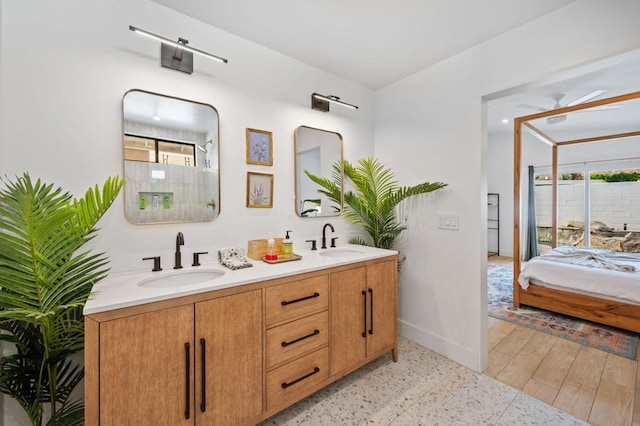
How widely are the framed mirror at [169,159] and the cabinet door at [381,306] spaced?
1.29 metres

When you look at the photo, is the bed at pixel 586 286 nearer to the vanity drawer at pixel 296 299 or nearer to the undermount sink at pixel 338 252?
the undermount sink at pixel 338 252

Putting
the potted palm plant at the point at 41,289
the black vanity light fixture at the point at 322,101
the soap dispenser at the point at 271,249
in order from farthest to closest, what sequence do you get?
1. the black vanity light fixture at the point at 322,101
2. the soap dispenser at the point at 271,249
3. the potted palm plant at the point at 41,289

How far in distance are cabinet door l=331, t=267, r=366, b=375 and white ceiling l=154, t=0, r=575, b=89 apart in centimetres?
177

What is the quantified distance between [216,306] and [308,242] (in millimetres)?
1161

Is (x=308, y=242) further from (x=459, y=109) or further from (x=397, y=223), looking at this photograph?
(x=459, y=109)

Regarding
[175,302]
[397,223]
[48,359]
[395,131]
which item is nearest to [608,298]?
[397,223]

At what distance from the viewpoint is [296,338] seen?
161 centimetres

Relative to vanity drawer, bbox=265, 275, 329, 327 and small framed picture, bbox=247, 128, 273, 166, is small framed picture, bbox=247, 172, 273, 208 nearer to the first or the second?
small framed picture, bbox=247, 128, 273, 166

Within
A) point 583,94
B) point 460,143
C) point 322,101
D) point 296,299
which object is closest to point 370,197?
point 460,143

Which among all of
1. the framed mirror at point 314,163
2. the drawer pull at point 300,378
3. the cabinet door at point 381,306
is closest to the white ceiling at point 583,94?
the framed mirror at point 314,163

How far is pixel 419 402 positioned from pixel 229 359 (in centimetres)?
130

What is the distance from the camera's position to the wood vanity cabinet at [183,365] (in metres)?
1.08

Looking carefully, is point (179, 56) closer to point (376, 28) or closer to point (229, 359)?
point (376, 28)

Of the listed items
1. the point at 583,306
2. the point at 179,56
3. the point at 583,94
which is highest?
the point at 583,94
